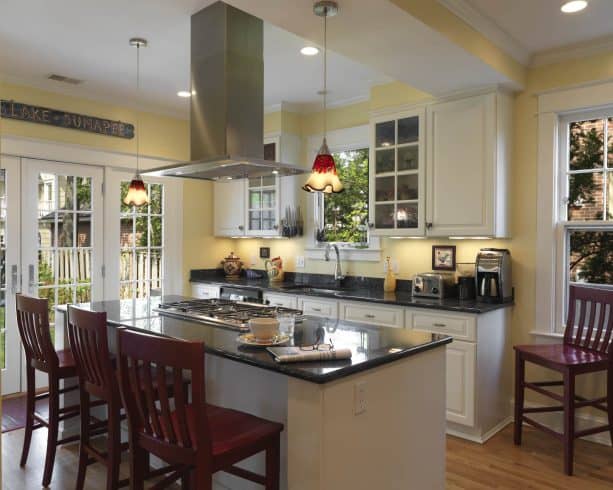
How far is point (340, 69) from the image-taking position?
3932mm

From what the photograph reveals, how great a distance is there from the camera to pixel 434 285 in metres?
3.77

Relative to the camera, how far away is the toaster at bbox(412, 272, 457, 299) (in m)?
3.76

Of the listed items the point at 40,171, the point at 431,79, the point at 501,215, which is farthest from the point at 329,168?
the point at 40,171

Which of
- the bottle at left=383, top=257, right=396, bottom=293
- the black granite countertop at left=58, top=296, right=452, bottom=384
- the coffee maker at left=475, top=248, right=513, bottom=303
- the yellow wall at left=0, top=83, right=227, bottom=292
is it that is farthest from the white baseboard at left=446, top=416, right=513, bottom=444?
the yellow wall at left=0, top=83, right=227, bottom=292

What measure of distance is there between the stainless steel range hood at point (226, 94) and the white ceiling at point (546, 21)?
1314mm

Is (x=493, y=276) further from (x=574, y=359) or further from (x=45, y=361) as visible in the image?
(x=45, y=361)

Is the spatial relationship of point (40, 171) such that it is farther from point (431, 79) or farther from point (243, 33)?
point (431, 79)

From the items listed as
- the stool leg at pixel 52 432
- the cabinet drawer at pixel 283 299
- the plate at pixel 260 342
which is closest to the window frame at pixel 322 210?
the cabinet drawer at pixel 283 299

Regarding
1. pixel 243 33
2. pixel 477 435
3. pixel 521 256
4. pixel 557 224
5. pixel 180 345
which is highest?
pixel 243 33

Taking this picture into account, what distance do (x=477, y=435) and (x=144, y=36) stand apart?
352 cm

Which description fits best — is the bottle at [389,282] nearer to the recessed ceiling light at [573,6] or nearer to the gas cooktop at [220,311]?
the gas cooktop at [220,311]

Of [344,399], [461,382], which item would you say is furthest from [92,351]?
[461,382]

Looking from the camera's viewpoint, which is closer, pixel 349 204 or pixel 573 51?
pixel 573 51

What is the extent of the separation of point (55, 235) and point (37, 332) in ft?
6.54
